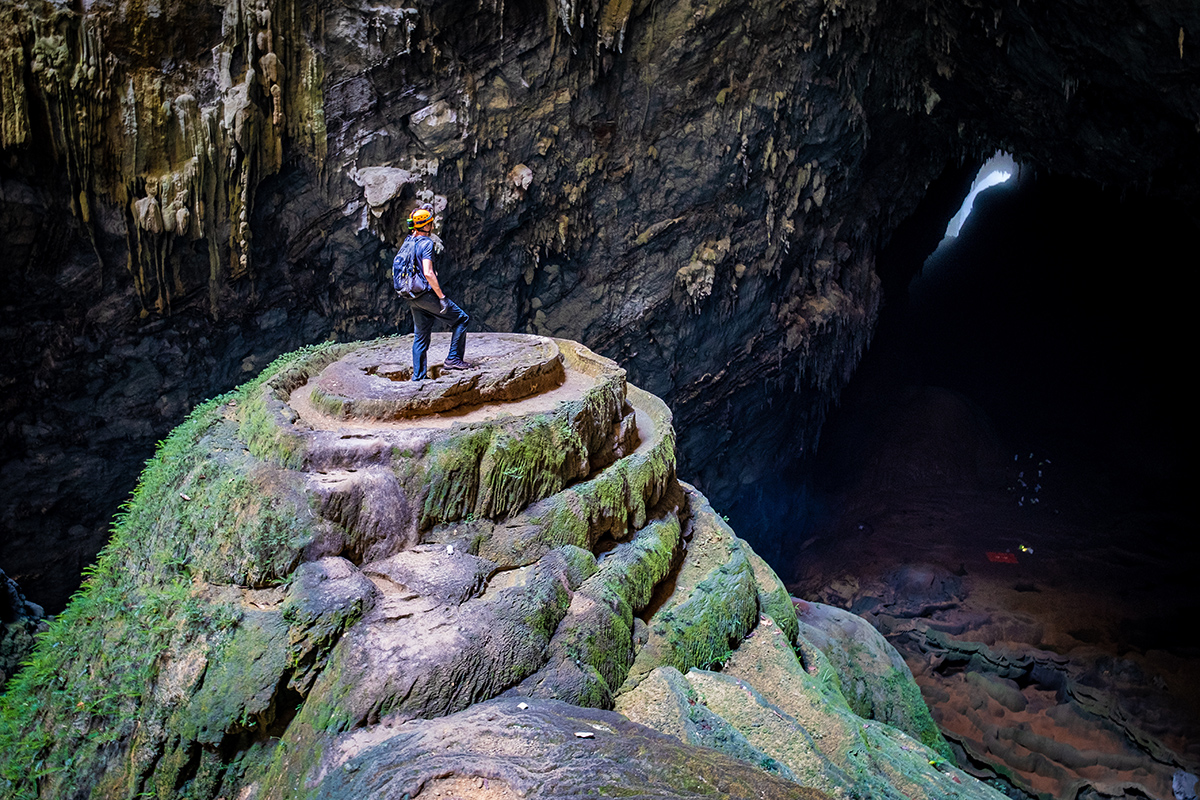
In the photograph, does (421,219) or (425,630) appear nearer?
(425,630)

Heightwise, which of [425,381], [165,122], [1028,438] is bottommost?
[1028,438]

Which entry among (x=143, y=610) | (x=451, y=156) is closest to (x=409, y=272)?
(x=143, y=610)

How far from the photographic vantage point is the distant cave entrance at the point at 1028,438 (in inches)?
535

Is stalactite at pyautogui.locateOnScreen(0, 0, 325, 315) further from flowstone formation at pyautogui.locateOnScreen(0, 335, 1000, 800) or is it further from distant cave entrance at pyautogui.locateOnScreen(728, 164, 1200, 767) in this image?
distant cave entrance at pyautogui.locateOnScreen(728, 164, 1200, 767)

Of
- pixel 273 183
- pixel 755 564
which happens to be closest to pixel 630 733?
pixel 755 564

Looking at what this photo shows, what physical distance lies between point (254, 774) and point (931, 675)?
10.6 metres

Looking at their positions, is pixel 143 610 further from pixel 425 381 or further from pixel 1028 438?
pixel 1028 438

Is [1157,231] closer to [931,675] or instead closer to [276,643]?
[931,675]

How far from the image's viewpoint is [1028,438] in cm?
1827

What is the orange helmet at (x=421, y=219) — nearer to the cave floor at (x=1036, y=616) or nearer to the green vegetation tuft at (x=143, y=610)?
the green vegetation tuft at (x=143, y=610)

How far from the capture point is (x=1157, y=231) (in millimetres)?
15469

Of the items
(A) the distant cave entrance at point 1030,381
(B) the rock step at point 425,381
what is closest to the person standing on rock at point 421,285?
(B) the rock step at point 425,381

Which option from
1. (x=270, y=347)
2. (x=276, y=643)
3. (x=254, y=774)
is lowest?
(x=270, y=347)

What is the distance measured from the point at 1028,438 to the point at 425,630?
61.8ft
